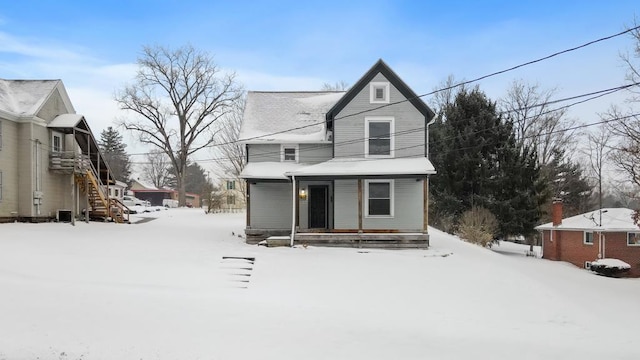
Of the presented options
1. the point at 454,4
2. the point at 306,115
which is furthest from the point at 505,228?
the point at 454,4

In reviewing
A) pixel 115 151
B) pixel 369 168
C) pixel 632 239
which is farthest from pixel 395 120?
pixel 115 151

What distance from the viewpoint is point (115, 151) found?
241 feet

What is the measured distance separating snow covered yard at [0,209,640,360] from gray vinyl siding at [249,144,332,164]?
551 cm

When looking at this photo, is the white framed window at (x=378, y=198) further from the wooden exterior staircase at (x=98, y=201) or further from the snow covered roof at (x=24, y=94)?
the snow covered roof at (x=24, y=94)

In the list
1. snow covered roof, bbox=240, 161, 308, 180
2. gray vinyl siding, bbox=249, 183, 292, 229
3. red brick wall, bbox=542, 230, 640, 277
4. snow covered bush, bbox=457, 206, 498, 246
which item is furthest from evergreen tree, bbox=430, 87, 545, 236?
snow covered roof, bbox=240, 161, 308, 180

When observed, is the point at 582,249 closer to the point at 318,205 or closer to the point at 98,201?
the point at 318,205

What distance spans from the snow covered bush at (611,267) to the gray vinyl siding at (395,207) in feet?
37.1

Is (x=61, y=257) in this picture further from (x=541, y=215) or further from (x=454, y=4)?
(x=541, y=215)

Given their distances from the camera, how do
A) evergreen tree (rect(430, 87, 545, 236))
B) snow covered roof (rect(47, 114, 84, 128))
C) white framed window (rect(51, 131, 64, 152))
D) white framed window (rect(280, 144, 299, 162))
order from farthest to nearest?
evergreen tree (rect(430, 87, 545, 236)) < white framed window (rect(51, 131, 64, 152)) < snow covered roof (rect(47, 114, 84, 128)) < white framed window (rect(280, 144, 299, 162))

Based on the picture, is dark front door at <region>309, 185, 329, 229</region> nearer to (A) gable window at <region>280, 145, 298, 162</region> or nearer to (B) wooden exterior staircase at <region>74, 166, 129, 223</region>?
(A) gable window at <region>280, 145, 298, 162</region>

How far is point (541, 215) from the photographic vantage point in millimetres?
30016

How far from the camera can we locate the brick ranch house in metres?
24.0

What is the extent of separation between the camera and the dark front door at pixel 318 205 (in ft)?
67.7

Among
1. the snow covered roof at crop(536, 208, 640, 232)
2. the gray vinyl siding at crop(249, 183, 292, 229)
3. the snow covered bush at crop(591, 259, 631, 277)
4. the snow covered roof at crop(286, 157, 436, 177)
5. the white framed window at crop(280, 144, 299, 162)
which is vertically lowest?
the snow covered bush at crop(591, 259, 631, 277)
